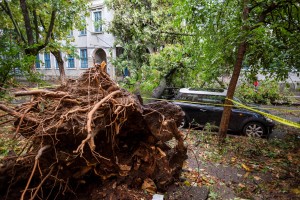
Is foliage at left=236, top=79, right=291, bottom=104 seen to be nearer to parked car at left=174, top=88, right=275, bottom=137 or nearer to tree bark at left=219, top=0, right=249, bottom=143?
parked car at left=174, top=88, right=275, bottom=137

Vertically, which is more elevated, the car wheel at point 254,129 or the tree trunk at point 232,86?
the tree trunk at point 232,86

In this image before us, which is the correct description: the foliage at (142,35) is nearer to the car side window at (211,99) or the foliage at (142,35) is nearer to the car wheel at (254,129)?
the car side window at (211,99)

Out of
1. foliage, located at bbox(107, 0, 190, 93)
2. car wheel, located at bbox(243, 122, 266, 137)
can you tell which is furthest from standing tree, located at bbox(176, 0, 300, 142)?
foliage, located at bbox(107, 0, 190, 93)

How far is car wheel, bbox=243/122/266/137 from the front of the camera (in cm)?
733

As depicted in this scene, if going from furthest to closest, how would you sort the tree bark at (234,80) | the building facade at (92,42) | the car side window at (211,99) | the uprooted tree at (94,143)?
the building facade at (92,42), the car side window at (211,99), the tree bark at (234,80), the uprooted tree at (94,143)

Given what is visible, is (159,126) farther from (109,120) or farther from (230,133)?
(230,133)

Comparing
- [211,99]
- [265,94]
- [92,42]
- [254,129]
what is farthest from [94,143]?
[92,42]

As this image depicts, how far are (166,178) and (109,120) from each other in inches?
61.1

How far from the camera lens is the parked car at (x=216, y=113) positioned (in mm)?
7309

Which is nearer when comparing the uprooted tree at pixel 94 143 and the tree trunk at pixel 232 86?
the uprooted tree at pixel 94 143

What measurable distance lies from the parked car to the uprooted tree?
3.72 metres

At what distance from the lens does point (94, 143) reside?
10.2ft

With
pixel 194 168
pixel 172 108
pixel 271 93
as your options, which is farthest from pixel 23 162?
pixel 271 93

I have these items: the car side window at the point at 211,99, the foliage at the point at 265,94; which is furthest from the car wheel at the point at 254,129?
the foliage at the point at 265,94
